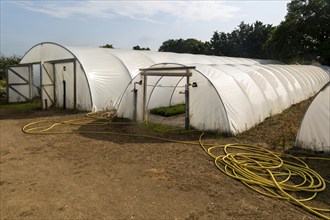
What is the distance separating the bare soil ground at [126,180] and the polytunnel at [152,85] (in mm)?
998

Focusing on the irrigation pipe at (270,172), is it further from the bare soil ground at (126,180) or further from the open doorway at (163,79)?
the open doorway at (163,79)

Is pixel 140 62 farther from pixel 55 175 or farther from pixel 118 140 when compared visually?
pixel 55 175

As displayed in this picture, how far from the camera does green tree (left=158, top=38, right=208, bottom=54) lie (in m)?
55.9

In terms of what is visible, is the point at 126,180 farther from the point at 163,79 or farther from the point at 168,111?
the point at 163,79

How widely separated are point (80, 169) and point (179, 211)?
9.10ft

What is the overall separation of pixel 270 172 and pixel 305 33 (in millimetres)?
35011

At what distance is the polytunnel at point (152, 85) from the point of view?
31.7 feet

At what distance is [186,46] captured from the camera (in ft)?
193

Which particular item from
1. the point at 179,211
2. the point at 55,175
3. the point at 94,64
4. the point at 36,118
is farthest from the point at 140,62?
the point at 179,211

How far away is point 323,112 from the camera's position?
24.9 ft

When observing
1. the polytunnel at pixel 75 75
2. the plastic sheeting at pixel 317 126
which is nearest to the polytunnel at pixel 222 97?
the plastic sheeting at pixel 317 126

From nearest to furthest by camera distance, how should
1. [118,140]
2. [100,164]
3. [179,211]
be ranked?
[179,211] → [100,164] → [118,140]

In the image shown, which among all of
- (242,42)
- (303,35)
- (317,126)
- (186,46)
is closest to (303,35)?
(303,35)

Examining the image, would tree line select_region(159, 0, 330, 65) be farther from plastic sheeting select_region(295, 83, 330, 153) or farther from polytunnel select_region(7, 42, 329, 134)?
plastic sheeting select_region(295, 83, 330, 153)
